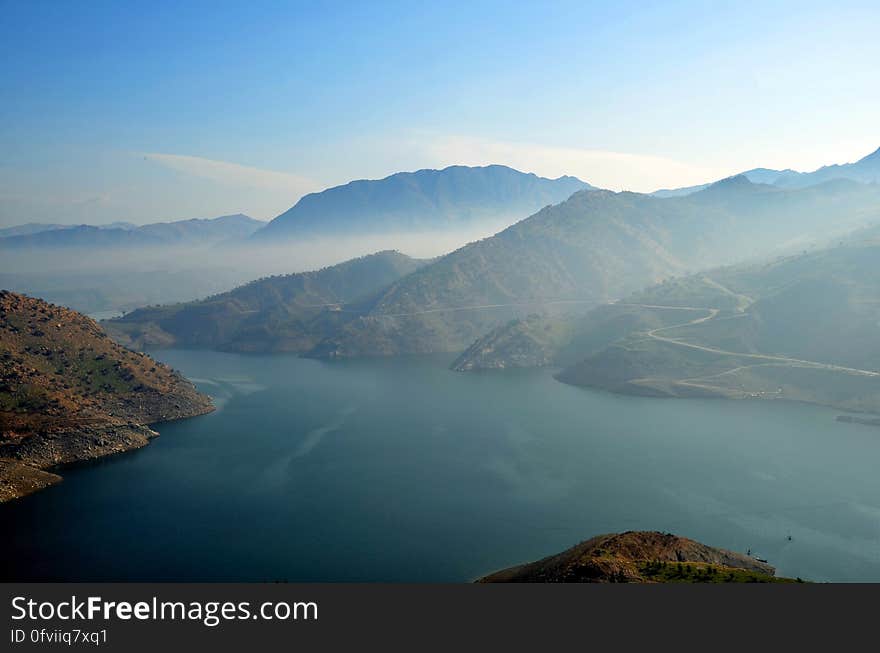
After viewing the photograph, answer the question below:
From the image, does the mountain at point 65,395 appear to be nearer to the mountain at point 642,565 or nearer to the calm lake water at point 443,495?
the calm lake water at point 443,495

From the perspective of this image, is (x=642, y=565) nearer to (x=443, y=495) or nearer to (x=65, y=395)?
(x=443, y=495)

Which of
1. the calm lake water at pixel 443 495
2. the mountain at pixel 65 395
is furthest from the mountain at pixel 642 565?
the mountain at pixel 65 395

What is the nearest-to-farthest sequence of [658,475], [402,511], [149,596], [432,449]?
1. [149,596]
2. [402,511]
3. [658,475]
4. [432,449]

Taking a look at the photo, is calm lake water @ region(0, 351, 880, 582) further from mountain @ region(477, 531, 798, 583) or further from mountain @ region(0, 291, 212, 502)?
mountain @ region(477, 531, 798, 583)

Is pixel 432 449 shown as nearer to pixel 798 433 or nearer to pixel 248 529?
pixel 248 529

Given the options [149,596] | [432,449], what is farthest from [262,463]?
[149,596]

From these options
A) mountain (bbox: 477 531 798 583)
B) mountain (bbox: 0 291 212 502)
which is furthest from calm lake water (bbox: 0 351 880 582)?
mountain (bbox: 477 531 798 583)
